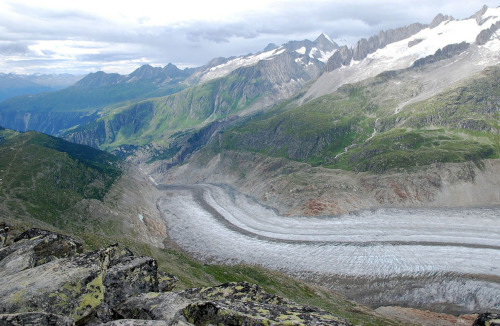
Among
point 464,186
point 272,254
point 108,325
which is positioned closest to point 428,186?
point 464,186

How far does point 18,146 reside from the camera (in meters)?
160

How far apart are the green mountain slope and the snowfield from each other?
39.8 metres

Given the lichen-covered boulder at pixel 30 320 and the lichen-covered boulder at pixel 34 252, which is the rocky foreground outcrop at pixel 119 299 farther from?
the lichen-covered boulder at pixel 34 252

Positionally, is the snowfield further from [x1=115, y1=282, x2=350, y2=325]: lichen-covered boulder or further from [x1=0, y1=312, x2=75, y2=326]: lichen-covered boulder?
[x1=0, y1=312, x2=75, y2=326]: lichen-covered boulder

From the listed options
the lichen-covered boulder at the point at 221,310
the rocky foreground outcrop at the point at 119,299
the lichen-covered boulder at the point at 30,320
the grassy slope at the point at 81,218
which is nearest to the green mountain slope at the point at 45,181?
the grassy slope at the point at 81,218

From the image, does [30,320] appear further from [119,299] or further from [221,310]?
[221,310]

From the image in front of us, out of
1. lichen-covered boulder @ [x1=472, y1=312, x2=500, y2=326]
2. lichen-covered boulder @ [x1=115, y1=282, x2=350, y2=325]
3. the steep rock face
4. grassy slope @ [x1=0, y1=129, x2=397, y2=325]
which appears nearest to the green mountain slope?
grassy slope @ [x1=0, y1=129, x2=397, y2=325]

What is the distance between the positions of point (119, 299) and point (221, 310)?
33.7 ft

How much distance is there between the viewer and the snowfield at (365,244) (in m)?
89.1

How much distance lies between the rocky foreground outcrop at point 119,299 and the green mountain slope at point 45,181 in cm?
9287

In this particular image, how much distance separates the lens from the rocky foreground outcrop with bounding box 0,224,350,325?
693 inches

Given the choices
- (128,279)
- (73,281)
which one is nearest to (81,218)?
(128,279)

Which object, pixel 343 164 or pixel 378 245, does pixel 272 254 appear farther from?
pixel 343 164

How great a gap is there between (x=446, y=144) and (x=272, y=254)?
115 meters
